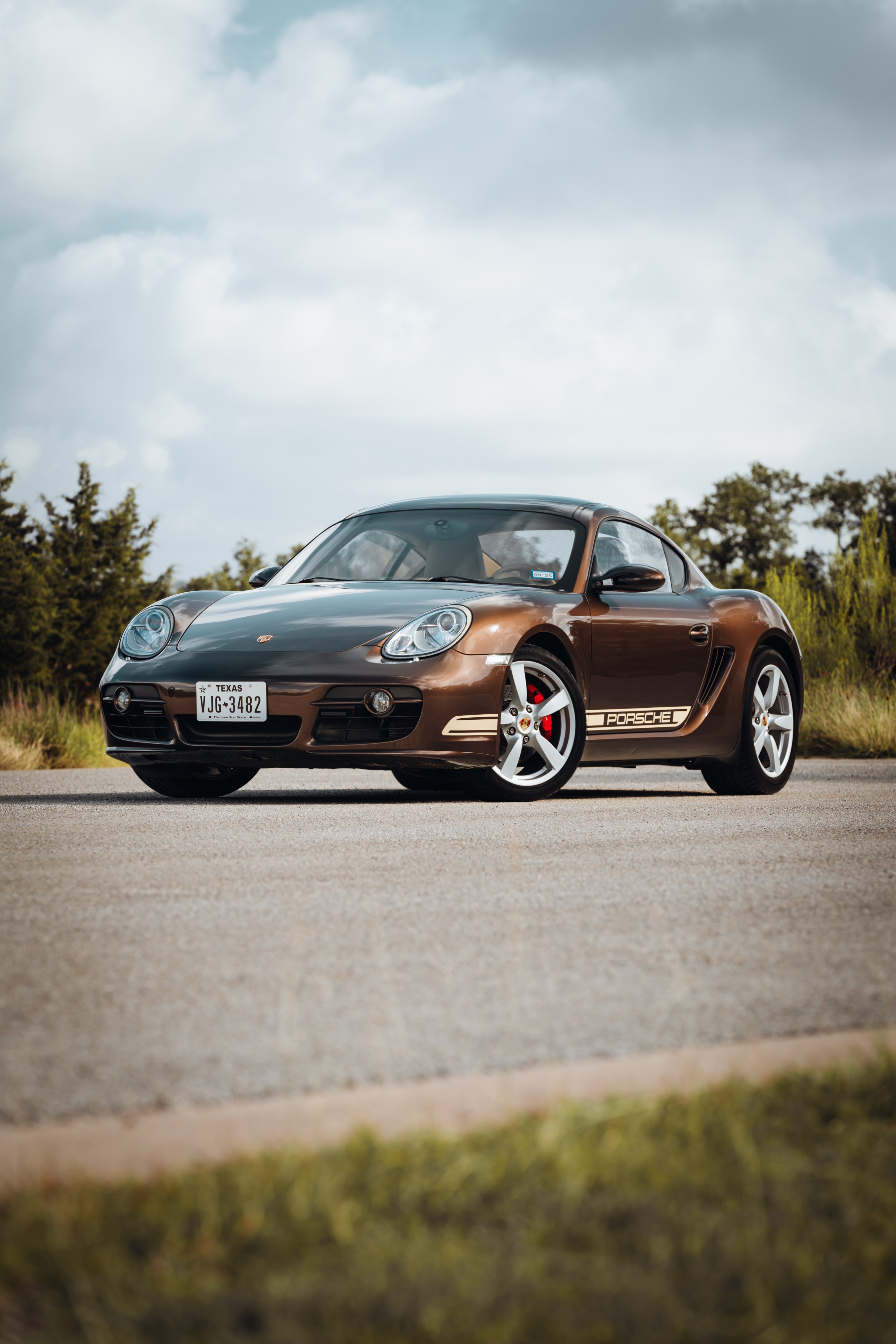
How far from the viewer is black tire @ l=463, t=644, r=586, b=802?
296 inches

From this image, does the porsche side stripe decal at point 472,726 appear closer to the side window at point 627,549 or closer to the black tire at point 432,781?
the black tire at point 432,781

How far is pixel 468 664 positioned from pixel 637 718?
138cm

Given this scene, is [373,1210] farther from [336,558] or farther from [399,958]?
[336,558]

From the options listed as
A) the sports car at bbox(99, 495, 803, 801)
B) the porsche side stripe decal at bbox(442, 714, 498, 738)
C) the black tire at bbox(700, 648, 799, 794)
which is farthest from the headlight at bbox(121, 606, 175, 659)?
the black tire at bbox(700, 648, 799, 794)

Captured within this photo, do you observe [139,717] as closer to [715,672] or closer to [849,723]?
[715,672]

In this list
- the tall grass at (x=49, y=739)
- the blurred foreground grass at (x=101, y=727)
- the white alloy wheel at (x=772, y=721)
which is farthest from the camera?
the blurred foreground grass at (x=101, y=727)

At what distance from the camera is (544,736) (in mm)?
7680

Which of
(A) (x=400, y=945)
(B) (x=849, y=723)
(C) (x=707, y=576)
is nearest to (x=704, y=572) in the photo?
(C) (x=707, y=576)

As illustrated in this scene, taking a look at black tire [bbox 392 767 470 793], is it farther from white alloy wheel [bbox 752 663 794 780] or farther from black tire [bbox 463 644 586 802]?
white alloy wheel [bbox 752 663 794 780]

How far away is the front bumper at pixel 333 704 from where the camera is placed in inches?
280

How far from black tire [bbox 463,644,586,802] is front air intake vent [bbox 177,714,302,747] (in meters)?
0.89

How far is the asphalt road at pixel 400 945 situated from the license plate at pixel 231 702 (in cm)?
60

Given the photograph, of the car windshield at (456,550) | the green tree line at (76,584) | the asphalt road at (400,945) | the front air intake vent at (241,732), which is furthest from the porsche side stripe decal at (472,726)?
the green tree line at (76,584)

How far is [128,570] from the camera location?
44.8 m
